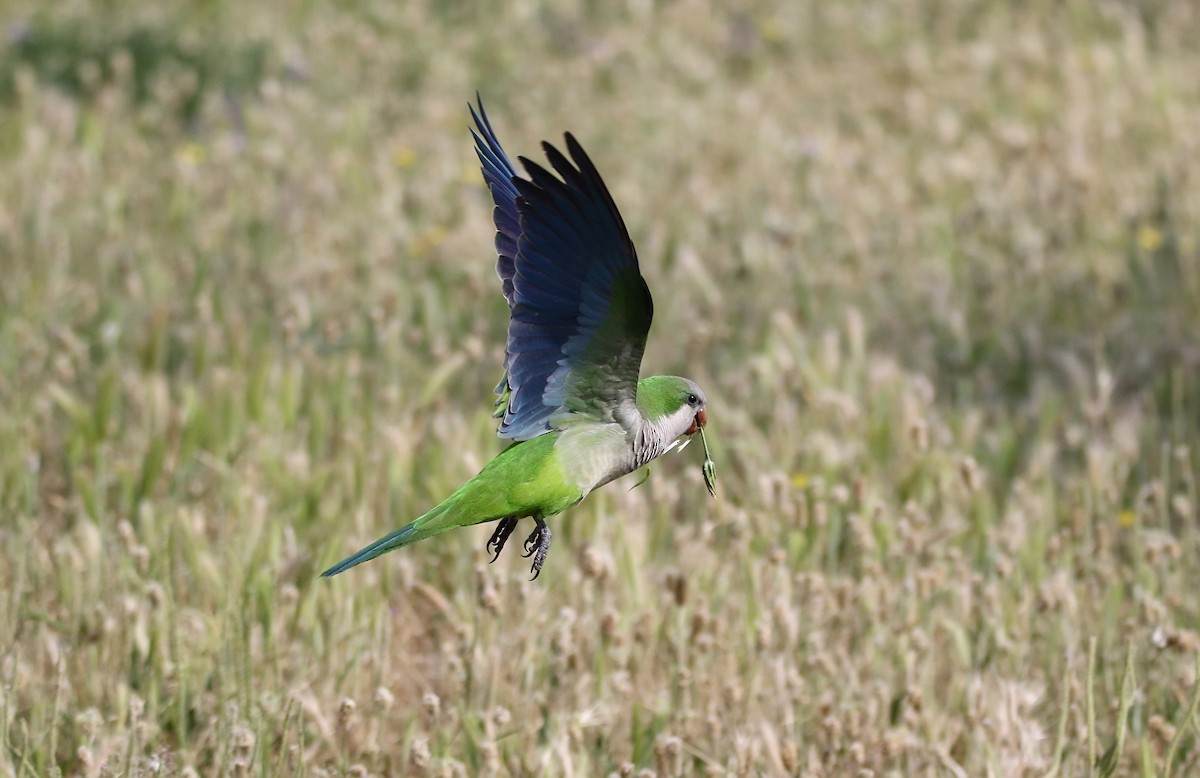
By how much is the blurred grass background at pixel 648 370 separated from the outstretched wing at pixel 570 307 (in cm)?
81

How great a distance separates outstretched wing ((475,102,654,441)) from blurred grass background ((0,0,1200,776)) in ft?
2.65

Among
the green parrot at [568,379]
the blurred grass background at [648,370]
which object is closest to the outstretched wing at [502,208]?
the green parrot at [568,379]

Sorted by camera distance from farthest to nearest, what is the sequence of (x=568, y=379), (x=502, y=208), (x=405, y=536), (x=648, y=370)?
(x=648, y=370)
(x=502, y=208)
(x=568, y=379)
(x=405, y=536)

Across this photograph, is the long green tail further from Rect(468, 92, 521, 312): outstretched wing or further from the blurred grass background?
the blurred grass background

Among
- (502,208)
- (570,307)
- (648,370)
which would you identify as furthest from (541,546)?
(648,370)

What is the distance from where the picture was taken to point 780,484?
373 centimetres

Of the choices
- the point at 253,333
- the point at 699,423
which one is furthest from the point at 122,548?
the point at 699,423

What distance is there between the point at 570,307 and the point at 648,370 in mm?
2848

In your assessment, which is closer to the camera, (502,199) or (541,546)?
(541,546)

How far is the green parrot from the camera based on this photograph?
1.88m

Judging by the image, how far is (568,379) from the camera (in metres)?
1.97

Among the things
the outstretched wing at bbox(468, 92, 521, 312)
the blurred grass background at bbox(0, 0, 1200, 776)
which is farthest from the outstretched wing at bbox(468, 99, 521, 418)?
the blurred grass background at bbox(0, 0, 1200, 776)

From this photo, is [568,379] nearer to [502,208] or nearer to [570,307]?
[570,307]

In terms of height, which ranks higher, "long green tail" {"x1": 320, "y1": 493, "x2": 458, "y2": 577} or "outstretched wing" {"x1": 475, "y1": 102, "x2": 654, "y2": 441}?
"outstretched wing" {"x1": 475, "y1": 102, "x2": 654, "y2": 441}
